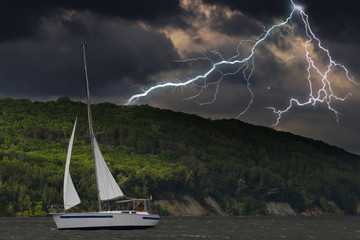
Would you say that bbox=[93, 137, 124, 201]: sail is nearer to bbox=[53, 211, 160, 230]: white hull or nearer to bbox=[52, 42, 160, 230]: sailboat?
bbox=[52, 42, 160, 230]: sailboat

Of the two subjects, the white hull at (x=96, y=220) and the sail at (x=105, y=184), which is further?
the sail at (x=105, y=184)

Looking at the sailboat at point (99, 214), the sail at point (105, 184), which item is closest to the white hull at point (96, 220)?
the sailboat at point (99, 214)

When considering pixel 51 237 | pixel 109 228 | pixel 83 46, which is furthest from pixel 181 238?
pixel 83 46

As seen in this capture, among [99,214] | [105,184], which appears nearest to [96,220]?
[99,214]

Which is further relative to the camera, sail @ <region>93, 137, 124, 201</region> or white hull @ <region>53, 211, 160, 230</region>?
sail @ <region>93, 137, 124, 201</region>

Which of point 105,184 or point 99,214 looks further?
point 105,184

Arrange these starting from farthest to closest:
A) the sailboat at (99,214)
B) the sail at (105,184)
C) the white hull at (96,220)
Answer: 1. the sail at (105,184)
2. the white hull at (96,220)
3. the sailboat at (99,214)

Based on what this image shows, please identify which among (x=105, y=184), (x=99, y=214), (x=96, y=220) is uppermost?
(x=105, y=184)

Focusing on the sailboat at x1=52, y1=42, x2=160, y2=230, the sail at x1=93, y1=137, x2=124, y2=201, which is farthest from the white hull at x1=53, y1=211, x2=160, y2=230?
the sail at x1=93, y1=137, x2=124, y2=201

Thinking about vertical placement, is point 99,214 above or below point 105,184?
below

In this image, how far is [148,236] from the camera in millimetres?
79812

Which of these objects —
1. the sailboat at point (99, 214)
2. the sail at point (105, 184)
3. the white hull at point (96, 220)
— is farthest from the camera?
the sail at point (105, 184)

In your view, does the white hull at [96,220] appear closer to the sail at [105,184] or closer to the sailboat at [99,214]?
the sailboat at [99,214]

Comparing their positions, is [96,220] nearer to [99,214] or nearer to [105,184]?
[99,214]
